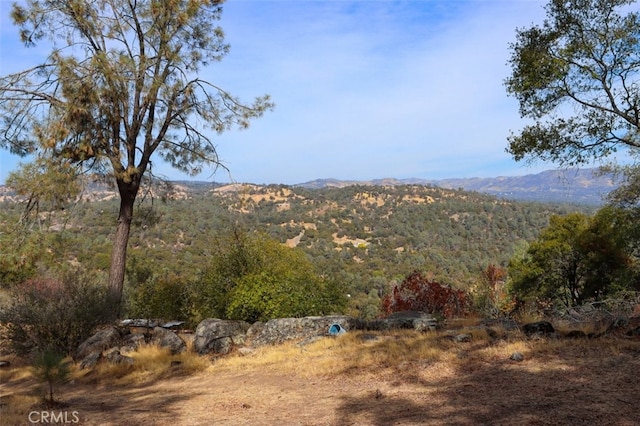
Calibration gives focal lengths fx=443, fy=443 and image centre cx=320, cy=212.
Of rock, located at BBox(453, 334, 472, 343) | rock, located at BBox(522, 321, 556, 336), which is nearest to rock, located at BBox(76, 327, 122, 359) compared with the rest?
rock, located at BBox(453, 334, 472, 343)

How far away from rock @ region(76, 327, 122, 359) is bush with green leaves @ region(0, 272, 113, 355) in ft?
1.04

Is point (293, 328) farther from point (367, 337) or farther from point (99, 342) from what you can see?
point (99, 342)

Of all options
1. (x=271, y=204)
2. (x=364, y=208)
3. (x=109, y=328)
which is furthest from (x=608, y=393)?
(x=364, y=208)

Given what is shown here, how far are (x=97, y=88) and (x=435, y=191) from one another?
10062 cm

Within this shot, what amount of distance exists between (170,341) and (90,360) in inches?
71.5

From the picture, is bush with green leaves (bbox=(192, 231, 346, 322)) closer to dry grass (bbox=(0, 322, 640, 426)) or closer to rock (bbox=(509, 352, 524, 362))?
dry grass (bbox=(0, 322, 640, 426))

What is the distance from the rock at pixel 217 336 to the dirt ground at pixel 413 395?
218 centimetres

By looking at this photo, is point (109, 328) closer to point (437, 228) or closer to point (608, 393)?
point (608, 393)

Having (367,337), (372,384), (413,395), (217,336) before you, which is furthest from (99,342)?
(413,395)

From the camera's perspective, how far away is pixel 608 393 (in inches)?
214

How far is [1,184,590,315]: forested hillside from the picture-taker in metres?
20.5

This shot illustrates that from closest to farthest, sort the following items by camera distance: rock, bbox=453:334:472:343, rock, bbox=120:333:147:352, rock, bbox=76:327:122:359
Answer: rock, bbox=453:334:472:343 < rock, bbox=76:327:122:359 < rock, bbox=120:333:147:352

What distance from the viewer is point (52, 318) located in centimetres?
1046

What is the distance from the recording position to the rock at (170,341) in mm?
10922
